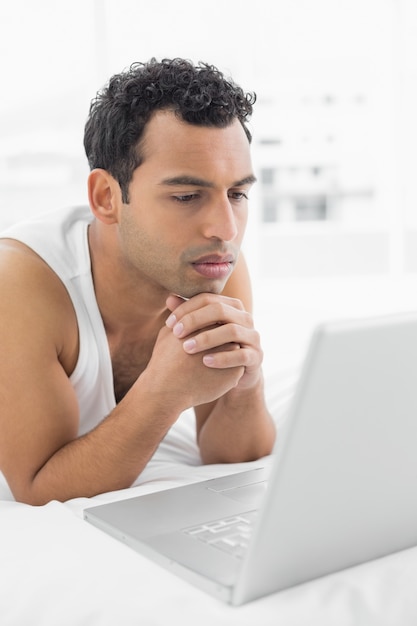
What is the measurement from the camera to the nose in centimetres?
142

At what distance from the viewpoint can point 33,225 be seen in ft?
5.35

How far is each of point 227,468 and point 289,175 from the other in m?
6.26

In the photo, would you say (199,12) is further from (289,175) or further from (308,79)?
(289,175)

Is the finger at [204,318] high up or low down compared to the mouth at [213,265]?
down

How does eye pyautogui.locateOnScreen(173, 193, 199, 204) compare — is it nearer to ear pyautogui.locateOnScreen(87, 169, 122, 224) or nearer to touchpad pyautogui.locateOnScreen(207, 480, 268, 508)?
ear pyautogui.locateOnScreen(87, 169, 122, 224)

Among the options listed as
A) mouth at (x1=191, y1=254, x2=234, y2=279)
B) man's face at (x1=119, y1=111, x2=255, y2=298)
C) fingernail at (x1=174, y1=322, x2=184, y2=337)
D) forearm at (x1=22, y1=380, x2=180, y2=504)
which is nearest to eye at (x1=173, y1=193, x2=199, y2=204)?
man's face at (x1=119, y1=111, x2=255, y2=298)

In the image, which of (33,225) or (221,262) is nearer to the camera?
(221,262)

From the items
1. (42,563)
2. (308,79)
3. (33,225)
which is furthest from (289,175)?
(42,563)

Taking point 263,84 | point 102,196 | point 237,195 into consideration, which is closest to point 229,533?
point 237,195

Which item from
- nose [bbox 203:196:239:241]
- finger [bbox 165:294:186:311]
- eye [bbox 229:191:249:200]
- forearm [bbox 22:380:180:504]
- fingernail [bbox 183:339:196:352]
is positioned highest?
eye [bbox 229:191:249:200]

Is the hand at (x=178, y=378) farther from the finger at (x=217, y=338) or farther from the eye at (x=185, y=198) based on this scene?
the eye at (x=185, y=198)

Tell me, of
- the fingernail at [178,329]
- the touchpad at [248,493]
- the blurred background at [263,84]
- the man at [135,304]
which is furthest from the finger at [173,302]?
the blurred background at [263,84]

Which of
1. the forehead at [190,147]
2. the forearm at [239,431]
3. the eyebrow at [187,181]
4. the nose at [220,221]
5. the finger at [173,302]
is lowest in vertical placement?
the forearm at [239,431]

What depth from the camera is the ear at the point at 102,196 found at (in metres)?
1.61
